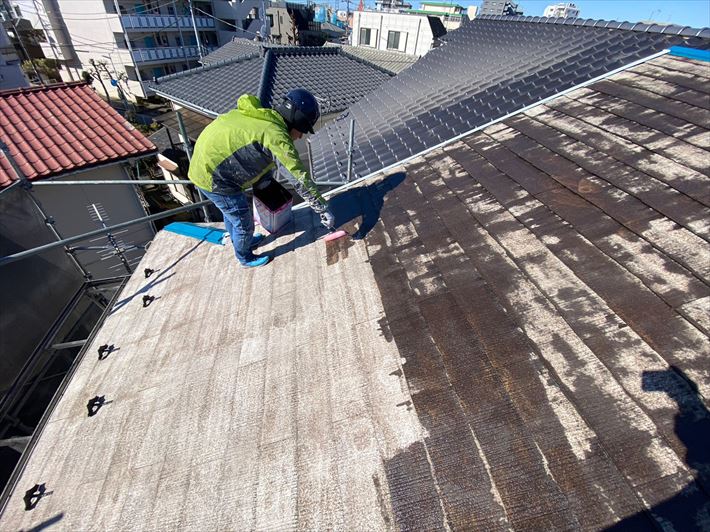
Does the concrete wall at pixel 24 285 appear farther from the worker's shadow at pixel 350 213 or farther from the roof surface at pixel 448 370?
the worker's shadow at pixel 350 213

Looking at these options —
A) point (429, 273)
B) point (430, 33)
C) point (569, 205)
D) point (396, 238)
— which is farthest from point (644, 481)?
point (430, 33)

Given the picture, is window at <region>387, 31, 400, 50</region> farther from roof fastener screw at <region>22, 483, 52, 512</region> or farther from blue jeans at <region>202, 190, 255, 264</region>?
roof fastener screw at <region>22, 483, 52, 512</region>

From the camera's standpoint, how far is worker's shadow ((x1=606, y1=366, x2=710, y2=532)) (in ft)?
4.96

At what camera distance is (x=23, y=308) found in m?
5.44

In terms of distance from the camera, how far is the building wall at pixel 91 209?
8.33 m

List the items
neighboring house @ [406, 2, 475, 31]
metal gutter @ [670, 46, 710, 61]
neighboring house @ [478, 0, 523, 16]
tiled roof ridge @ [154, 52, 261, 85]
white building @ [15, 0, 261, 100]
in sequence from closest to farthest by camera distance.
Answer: metal gutter @ [670, 46, 710, 61] → tiled roof ridge @ [154, 52, 261, 85] → neighboring house @ [478, 0, 523, 16] → white building @ [15, 0, 261, 100] → neighboring house @ [406, 2, 475, 31]

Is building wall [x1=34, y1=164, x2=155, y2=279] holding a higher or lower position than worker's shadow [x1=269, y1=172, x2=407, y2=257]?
lower

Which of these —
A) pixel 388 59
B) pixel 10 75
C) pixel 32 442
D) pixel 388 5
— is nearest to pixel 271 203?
pixel 32 442

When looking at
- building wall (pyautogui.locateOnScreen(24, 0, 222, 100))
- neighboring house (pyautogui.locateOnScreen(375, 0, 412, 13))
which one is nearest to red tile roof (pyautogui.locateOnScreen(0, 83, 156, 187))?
building wall (pyautogui.locateOnScreen(24, 0, 222, 100))

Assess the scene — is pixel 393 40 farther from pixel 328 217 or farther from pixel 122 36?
pixel 328 217

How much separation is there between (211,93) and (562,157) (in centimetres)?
1233

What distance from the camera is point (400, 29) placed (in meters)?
34.0

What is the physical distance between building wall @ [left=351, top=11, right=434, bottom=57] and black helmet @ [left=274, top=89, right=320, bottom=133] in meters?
35.0

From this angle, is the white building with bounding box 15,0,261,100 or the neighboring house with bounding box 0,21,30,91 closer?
the neighboring house with bounding box 0,21,30,91
